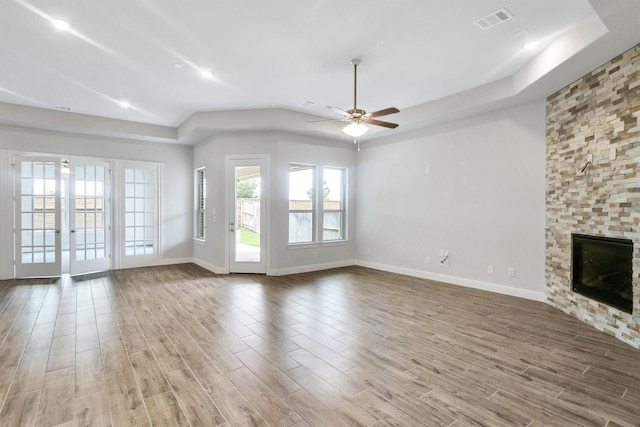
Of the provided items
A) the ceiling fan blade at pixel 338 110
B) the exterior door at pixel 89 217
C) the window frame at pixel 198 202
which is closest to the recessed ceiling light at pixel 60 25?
the ceiling fan blade at pixel 338 110

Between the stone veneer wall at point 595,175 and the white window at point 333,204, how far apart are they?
156 inches

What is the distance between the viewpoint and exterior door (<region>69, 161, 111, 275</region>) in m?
6.34

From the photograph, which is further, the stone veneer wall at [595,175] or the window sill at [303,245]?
the window sill at [303,245]

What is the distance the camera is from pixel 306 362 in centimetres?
274

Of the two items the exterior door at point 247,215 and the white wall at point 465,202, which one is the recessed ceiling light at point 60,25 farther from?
the white wall at point 465,202

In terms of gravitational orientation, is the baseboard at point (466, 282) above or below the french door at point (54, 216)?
below

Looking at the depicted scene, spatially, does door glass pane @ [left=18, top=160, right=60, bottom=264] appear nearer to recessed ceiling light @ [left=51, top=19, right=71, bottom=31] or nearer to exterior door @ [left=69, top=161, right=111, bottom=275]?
exterior door @ [left=69, top=161, right=111, bottom=275]

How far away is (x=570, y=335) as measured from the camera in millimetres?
3359

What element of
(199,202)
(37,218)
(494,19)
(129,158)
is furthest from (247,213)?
(494,19)

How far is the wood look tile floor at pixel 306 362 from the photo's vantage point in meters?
2.07

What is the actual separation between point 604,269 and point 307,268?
4.64m

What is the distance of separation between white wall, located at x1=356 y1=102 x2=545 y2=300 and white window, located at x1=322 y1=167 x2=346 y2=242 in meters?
0.47

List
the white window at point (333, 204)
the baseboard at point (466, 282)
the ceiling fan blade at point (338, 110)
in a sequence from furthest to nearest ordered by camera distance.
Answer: the white window at point (333, 204) < the baseboard at point (466, 282) < the ceiling fan blade at point (338, 110)

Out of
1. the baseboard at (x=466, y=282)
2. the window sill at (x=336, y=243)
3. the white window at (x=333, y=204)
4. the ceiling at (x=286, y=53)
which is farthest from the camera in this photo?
the white window at (x=333, y=204)
